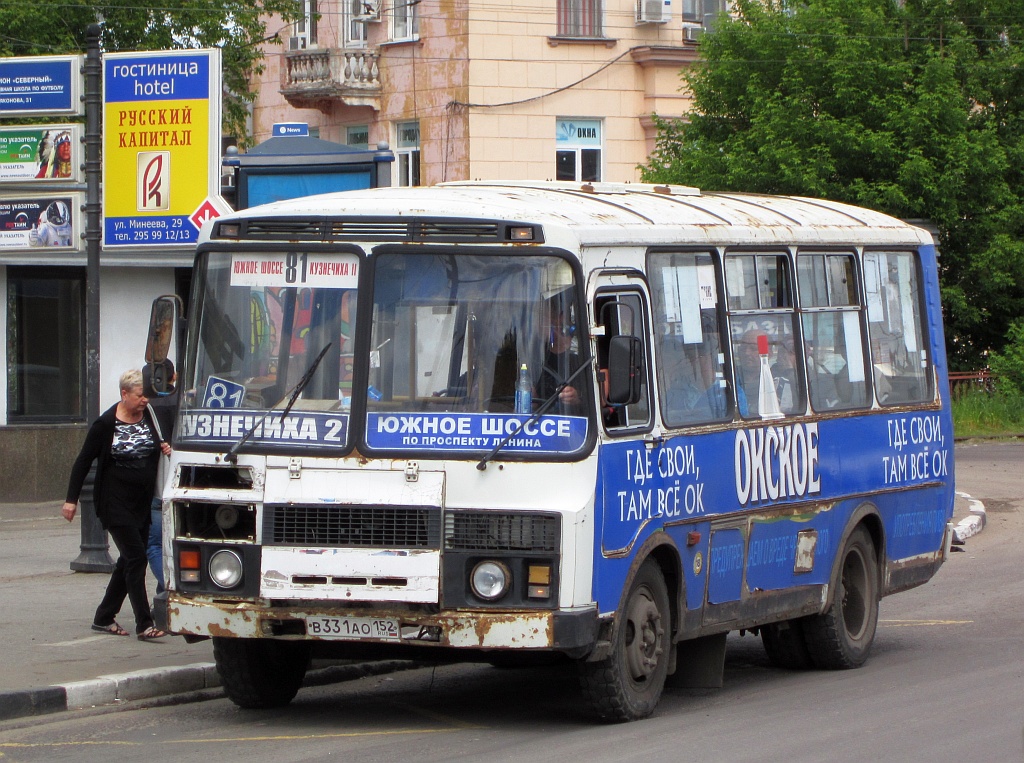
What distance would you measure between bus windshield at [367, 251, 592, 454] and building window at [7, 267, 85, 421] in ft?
37.1

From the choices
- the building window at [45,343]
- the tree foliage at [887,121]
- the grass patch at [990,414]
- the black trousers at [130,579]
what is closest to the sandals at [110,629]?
the black trousers at [130,579]

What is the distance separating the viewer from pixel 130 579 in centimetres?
1045

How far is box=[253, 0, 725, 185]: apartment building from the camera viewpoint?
3219cm

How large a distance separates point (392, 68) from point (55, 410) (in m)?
16.3

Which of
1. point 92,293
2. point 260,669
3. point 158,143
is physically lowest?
point 260,669

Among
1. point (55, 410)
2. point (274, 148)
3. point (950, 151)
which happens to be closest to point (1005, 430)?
point (950, 151)

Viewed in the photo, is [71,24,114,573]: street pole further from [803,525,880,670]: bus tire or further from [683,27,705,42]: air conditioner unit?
[683,27,705,42]: air conditioner unit

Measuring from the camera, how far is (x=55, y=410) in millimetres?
18812

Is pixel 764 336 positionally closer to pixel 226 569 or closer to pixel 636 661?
pixel 636 661

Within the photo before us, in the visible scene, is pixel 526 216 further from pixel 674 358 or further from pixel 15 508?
pixel 15 508

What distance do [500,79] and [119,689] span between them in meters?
24.3

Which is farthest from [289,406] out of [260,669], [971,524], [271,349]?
[971,524]

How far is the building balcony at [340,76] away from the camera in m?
33.8

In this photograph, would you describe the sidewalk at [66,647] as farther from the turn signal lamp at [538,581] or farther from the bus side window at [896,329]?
the bus side window at [896,329]
